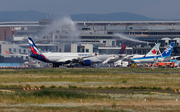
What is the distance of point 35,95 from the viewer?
27.4 meters

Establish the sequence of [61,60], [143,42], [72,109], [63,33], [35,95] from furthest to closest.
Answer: [143,42] → [63,33] → [61,60] → [35,95] → [72,109]

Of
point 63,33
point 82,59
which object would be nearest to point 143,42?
point 63,33

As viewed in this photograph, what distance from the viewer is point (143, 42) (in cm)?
17712

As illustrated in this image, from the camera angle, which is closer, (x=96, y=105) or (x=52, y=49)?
(x=96, y=105)

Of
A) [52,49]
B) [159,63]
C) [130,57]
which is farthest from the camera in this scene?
[52,49]

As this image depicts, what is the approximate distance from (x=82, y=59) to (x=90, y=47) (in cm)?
4040

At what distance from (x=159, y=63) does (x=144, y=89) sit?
2459 inches

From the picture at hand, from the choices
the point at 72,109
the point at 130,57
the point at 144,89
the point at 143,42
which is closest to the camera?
the point at 72,109

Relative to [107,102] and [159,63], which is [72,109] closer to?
[107,102]

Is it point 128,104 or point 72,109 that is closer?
point 72,109

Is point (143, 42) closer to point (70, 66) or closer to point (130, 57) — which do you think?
point (130, 57)

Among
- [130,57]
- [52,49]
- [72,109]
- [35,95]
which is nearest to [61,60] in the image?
[130,57]

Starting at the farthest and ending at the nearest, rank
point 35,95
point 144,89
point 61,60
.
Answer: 1. point 61,60
2. point 144,89
3. point 35,95

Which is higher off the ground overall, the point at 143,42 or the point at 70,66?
the point at 143,42
